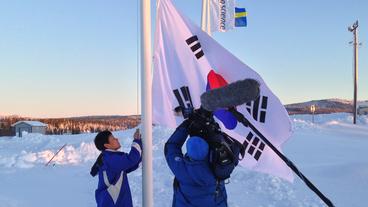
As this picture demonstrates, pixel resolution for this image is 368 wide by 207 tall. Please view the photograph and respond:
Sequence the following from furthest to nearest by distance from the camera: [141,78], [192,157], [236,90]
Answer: [141,78] < [192,157] < [236,90]

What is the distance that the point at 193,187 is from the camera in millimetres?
3662

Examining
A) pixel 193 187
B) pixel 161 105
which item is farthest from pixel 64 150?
pixel 193 187

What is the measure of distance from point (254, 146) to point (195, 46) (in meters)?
1.43

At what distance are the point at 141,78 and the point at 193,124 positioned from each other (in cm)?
132

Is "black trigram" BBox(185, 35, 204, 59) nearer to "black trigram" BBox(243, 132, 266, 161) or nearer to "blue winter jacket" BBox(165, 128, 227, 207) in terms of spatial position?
"black trigram" BBox(243, 132, 266, 161)

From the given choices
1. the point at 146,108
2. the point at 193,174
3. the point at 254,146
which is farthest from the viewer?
the point at 254,146

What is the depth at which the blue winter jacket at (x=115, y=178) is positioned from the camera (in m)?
4.75

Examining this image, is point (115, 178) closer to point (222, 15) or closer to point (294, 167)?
point (294, 167)

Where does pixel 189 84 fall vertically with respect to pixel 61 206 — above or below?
above

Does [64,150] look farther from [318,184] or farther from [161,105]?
[161,105]

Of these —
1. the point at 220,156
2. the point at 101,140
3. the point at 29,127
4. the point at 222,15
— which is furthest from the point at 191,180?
the point at 29,127

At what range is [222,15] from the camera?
52.4ft

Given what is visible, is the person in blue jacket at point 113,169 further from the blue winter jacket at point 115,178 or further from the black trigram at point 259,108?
the black trigram at point 259,108

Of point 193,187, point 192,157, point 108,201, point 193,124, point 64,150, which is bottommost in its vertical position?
point 64,150
